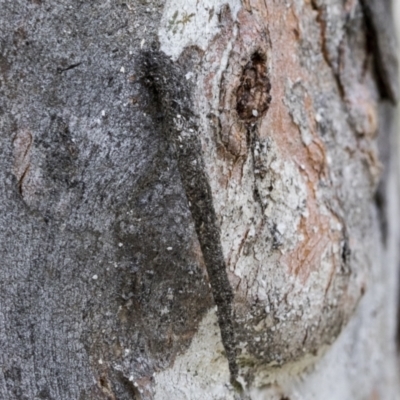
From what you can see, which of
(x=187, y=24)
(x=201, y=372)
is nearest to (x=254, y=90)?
(x=187, y=24)

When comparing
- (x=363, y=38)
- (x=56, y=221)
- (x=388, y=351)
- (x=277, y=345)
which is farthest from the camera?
(x=388, y=351)

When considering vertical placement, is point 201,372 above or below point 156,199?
below

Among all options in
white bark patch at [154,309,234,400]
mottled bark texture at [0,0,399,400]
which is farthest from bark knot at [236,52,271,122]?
white bark patch at [154,309,234,400]

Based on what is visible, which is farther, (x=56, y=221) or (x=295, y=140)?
(x=295, y=140)

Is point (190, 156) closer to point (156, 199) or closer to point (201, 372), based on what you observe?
point (156, 199)

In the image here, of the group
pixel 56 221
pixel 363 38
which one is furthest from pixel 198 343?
pixel 363 38

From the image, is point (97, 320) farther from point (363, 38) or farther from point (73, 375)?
point (363, 38)

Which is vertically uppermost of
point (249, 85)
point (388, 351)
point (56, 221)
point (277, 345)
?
point (249, 85)

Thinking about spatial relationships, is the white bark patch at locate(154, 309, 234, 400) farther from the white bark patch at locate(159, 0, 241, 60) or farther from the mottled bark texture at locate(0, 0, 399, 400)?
the white bark patch at locate(159, 0, 241, 60)
